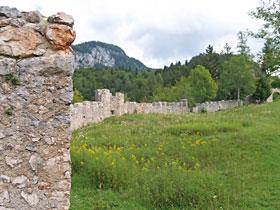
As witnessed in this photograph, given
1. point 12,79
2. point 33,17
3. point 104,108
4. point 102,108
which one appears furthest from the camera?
point 104,108

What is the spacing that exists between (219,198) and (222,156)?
3.37 meters

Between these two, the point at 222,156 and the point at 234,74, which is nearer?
the point at 222,156

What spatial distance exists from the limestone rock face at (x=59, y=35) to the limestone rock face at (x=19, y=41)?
0.49 ft

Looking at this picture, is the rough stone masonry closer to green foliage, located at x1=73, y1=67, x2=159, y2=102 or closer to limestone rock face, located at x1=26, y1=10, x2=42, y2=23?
limestone rock face, located at x1=26, y1=10, x2=42, y2=23

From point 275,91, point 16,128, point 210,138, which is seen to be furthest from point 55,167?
point 275,91

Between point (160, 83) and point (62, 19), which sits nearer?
point (62, 19)

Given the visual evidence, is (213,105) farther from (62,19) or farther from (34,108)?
(34,108)

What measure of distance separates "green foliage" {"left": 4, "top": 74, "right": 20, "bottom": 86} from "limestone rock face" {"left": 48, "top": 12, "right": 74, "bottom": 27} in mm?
836

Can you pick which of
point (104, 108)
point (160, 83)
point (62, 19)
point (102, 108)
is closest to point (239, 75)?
point (104, 108)

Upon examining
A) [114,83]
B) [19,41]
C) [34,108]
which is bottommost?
[34,108]

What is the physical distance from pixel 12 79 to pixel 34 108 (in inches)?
16.6

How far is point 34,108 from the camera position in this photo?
3035 mm

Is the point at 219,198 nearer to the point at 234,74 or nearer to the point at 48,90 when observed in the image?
the point at 48,90

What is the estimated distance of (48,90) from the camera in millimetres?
3096
